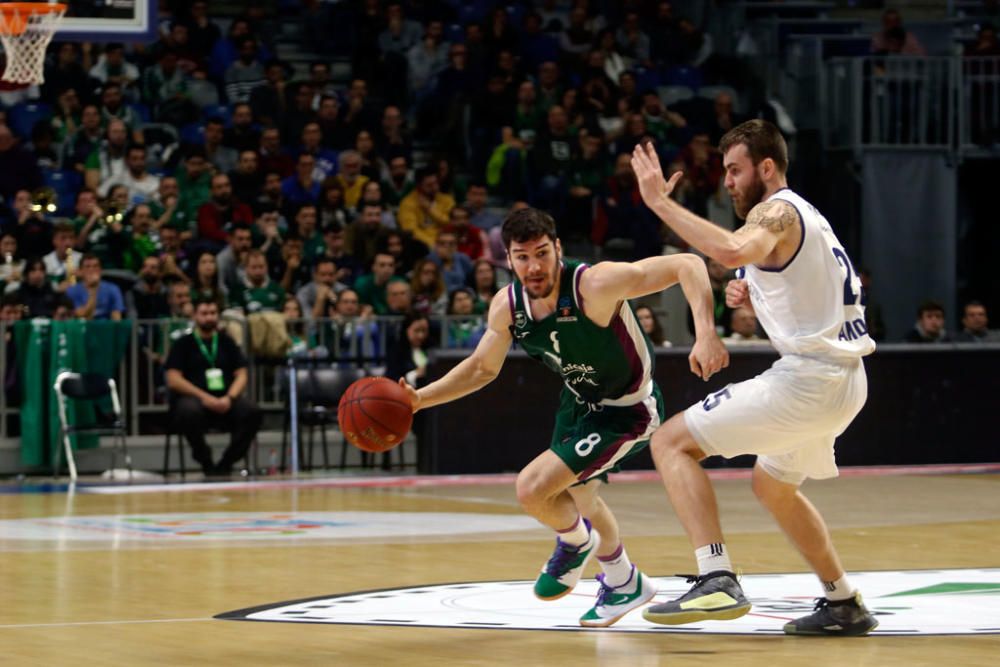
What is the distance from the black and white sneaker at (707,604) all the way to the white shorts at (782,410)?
0.50 metres

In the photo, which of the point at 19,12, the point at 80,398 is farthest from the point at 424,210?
the point at 19,12

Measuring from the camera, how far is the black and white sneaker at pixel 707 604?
6891mm

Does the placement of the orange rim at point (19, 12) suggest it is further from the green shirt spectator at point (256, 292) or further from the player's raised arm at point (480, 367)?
the player's raised arm at point (480, 367)

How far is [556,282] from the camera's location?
7.65 m

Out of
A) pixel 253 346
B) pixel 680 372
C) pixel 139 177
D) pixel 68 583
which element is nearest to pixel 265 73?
pixel 139 177

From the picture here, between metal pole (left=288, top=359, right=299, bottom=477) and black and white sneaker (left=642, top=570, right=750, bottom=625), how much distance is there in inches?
411

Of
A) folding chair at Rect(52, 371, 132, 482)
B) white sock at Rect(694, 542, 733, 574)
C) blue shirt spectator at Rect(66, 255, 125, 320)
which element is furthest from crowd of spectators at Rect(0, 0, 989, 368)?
white sock at Rect(694, 542, 733, 574)

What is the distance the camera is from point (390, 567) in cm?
1008

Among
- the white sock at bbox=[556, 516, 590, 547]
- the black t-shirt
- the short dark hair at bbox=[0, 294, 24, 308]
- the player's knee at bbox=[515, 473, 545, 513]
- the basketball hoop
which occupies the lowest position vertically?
the white sock at bbox=[556, 516, 590, 547]

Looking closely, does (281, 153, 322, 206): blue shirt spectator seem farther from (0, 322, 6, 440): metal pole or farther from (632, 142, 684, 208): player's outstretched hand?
(632, 142, 684, 208): player's outstretched hand

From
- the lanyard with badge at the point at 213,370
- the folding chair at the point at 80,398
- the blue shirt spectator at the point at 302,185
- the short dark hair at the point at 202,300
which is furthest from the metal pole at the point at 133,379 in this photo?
the blue shirt spectator at the point at 302,185

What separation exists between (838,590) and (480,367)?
1.76 meters

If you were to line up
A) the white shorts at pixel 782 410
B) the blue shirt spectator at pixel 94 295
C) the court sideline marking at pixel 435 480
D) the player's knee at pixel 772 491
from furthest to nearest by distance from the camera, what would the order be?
the blue shirt spectator at pixel 94 295, the court sideline marking at pixel 435 480, the player's knee at pixel 772 491, the white shorts at pixel 782 410

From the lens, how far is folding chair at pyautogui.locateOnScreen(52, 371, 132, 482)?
54.1ft
